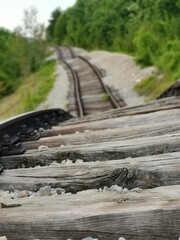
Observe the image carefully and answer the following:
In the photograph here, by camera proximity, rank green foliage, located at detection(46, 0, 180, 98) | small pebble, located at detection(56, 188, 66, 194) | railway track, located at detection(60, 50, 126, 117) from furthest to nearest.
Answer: green foliage, located at detection(46, 0, 180, 98)
railway track, located at detection(60, 50, 126, 117)
small pebble, located at detection(56, 188, 66, 194)

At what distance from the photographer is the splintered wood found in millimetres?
1710

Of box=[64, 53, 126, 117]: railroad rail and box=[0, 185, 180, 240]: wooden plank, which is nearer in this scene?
box=[0, 185, 180, 240]: wooden plank

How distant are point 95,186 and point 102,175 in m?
0.07

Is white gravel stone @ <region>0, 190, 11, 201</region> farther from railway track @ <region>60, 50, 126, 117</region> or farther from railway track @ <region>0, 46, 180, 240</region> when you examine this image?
railway track @ <region>60, 50, 126, 117</region>

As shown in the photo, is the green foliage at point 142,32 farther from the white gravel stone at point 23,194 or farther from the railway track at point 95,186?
the white gravel stone at point 23,194

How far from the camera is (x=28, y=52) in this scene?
34625mm

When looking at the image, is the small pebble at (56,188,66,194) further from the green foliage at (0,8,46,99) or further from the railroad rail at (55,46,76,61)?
the railroad rail at (55,46,76,61)

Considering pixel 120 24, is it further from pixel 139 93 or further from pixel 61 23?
pixel 61 23

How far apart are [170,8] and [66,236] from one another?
1922cm

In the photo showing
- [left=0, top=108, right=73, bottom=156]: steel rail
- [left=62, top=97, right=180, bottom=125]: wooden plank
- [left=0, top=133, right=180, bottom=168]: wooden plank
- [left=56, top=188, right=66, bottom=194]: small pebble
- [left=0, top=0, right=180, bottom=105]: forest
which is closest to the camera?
[left=56, top=188, right=66, bottom=194]: small pebble

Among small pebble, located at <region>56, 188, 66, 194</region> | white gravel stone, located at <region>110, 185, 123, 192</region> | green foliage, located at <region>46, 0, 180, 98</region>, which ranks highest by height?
green foliage, located at <region>46, 0, 180, 98</region>

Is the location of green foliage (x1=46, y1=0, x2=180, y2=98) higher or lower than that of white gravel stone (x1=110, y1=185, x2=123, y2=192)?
higher

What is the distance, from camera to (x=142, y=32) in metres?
17.2

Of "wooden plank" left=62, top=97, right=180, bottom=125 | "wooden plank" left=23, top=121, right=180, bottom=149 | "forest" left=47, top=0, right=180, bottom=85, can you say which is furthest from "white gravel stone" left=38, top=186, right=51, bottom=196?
"forest" left=47, top=0, right=180, bottom=85
